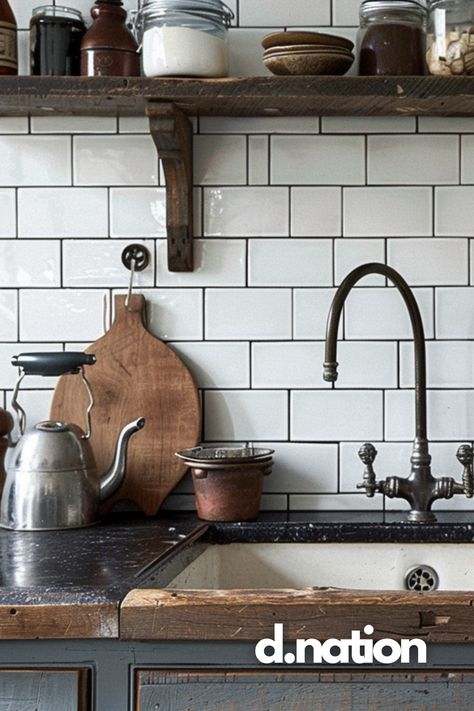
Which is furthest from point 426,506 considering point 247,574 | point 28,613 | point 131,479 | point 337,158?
point 28,613

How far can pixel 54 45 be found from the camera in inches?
72.4

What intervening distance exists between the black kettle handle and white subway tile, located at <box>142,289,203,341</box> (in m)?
0.21

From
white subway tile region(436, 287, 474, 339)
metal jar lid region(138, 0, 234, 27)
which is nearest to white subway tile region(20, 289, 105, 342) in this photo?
metal jar lid region(138, 0, 234, 27)

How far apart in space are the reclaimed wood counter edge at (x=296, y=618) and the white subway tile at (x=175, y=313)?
81 centimetres

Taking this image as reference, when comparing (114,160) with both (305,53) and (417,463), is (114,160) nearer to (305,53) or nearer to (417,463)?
(305,53)

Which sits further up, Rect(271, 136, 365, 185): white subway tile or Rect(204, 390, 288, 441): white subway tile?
Rect(271, 136, 365, 185): white subway tile

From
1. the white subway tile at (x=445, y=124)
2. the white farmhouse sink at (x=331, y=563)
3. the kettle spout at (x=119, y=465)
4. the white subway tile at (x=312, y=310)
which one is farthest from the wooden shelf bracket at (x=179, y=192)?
the white farmhouse sink at (x=331, y=563)

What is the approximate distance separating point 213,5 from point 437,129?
1.64 ft

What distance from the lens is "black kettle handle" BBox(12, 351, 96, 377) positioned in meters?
1.82

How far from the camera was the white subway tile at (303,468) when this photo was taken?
200cm

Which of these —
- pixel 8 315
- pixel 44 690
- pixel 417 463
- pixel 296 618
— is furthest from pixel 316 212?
pixel 44 690

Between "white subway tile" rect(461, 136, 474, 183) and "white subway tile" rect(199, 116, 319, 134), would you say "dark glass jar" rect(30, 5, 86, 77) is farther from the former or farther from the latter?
"white subway tile" rect(461, 136, 474, 183)

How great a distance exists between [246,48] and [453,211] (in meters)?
0.51

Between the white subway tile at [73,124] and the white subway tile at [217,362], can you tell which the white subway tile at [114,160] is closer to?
the white subway tile at [73,124]
